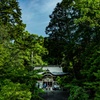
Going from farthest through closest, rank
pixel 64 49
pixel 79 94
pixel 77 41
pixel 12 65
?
1. pixel 64 49
2. pixel 77 41
3. pixel 79 94
4. pixel 12 65

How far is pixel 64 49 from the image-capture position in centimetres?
2678

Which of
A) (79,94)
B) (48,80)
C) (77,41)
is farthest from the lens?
(48,80)

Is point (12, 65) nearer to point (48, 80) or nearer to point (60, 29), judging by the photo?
point (60, 29)

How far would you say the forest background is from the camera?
52.7 ft

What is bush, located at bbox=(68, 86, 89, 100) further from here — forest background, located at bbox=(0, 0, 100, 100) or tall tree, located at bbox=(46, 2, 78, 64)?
tall tree, located at bbox=(46, 2, 78, 64)

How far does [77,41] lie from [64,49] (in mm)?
2168

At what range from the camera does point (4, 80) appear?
1503 centimetres

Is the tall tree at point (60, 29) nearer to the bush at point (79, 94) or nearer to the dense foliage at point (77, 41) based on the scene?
the dense foliage at point (77, 41)

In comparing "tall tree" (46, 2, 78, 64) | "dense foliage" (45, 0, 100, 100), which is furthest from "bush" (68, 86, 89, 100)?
"tall tree" (46, 2, 78, 64)

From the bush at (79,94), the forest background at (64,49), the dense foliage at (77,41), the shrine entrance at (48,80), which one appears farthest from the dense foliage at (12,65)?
the shrine entrance at (48,80)

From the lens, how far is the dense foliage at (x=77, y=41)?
790 inches

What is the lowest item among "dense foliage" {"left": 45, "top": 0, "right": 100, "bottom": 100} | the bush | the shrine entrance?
the bush

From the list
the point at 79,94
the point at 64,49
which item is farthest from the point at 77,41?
the point at 79,94

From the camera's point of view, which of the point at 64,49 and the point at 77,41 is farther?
the point at 64,49
